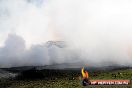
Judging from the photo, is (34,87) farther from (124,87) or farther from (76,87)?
(124,87)

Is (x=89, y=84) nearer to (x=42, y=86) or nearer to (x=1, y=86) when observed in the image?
(x=42, y=86)

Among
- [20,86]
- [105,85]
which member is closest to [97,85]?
[105,85]

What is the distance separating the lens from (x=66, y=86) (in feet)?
649

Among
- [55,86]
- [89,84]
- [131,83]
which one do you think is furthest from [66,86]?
[131,83]

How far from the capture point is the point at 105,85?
590 feet

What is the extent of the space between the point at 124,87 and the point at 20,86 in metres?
54.0

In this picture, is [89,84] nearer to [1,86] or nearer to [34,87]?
[34,87]

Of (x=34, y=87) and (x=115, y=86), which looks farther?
(x=34, y=87)

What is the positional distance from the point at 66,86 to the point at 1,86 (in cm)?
3279

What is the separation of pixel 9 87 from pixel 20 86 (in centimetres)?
615

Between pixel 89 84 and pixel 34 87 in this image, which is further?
pixel 34 87

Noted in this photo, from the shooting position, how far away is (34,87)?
196375 millimetres

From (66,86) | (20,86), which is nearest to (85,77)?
(66,86)

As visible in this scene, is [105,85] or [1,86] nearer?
[105,85]
